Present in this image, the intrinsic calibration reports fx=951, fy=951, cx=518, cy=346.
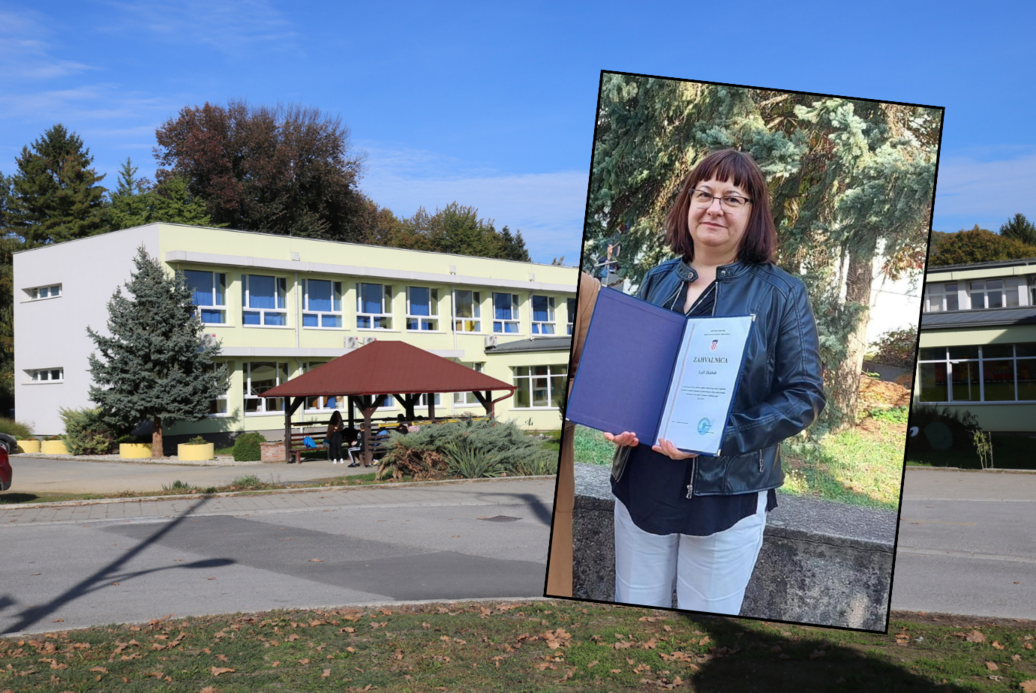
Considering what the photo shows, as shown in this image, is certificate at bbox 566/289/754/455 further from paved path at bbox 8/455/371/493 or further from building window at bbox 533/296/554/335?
building window at bbox 533/296/554/335

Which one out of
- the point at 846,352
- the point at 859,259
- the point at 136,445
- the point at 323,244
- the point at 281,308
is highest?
the point at 323,244

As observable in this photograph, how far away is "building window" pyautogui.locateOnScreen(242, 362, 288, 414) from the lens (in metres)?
37.8

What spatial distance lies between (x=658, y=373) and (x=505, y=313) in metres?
46.8

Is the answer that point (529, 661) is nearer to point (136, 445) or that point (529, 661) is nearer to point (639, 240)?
point (639, 240)

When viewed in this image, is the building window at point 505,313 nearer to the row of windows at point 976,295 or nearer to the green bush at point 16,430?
the green bush at point 16,430

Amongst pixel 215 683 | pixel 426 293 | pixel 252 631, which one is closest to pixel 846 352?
pixel 215 683

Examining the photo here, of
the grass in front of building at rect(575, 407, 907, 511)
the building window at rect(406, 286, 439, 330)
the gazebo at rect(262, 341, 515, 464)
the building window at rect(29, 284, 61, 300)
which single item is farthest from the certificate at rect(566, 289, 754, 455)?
the building window at rect(406, 286, 439, 330)

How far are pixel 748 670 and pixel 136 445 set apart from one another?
96.9ft

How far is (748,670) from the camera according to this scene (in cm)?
675

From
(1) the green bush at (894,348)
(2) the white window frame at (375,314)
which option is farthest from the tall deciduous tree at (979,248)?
(1) the green bush at (894,348)

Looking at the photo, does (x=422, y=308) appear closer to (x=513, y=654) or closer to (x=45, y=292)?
(x=45, y=292)

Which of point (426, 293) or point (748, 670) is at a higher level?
point (426, 293)

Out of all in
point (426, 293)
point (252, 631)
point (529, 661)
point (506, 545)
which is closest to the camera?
point (529, 661)

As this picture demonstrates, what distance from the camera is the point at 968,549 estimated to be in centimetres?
1235
